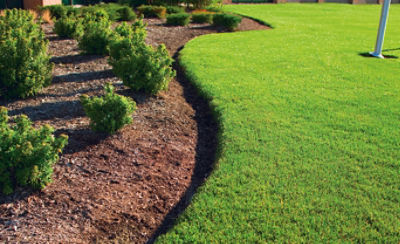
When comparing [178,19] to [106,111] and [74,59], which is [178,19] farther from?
[106,111]

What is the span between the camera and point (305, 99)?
7.26m

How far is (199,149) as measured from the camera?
5.64 meters

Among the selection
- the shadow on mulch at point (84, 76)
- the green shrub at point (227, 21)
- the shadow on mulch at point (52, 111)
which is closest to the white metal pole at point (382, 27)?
the green shrub at point (227, 21)

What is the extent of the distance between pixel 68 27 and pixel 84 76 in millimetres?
3319

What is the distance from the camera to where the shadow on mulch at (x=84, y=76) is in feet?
→ 25.0

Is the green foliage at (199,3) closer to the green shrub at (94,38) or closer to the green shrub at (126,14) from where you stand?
the green shrub at (126,14)

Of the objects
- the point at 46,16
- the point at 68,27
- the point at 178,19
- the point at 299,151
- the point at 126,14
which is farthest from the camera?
the point at 126,14

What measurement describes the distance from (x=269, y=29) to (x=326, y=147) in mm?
10565

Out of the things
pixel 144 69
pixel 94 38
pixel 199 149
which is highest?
pixel 94 38

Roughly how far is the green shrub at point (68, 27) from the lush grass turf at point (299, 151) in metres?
2.92

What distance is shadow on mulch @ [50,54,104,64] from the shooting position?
28.5 feet

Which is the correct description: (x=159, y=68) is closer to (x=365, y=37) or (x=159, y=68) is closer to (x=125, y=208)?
(x=125, y=208)

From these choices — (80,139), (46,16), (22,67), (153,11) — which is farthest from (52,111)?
(153,11)

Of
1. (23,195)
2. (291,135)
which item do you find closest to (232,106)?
(291,135)
